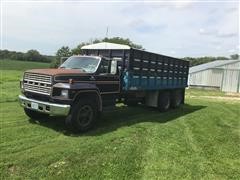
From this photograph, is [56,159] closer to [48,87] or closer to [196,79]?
Answer: [48,87]

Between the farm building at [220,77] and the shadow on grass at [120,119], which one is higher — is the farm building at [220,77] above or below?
above

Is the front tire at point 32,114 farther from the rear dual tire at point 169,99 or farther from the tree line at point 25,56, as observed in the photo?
the tree line at point 25,56

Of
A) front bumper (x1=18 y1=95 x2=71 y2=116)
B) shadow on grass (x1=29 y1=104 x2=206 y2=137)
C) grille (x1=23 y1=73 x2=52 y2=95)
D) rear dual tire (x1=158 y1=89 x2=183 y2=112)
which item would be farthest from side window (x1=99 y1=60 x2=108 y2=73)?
rear dual tire (x1=158 y1=89 x2=183 y2=112)

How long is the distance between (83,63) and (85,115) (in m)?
1.89

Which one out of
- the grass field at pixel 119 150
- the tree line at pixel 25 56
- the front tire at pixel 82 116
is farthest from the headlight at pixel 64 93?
the tree line at pixel 25 56

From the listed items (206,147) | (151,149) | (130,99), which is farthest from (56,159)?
(130,99)

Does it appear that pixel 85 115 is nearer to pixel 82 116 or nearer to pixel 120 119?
pixel 82 116

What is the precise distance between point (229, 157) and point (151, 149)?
71.1 inches

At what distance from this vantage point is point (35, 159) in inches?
265

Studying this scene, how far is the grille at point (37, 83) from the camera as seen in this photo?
9.13 meters

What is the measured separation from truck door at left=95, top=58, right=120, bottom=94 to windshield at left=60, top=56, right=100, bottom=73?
0.68ft

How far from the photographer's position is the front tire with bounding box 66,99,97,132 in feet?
29.8

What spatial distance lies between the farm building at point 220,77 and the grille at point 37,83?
31.6 metres

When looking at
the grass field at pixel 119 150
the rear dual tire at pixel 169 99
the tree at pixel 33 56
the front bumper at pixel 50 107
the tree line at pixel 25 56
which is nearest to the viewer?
the grass field at pixel 119 150
